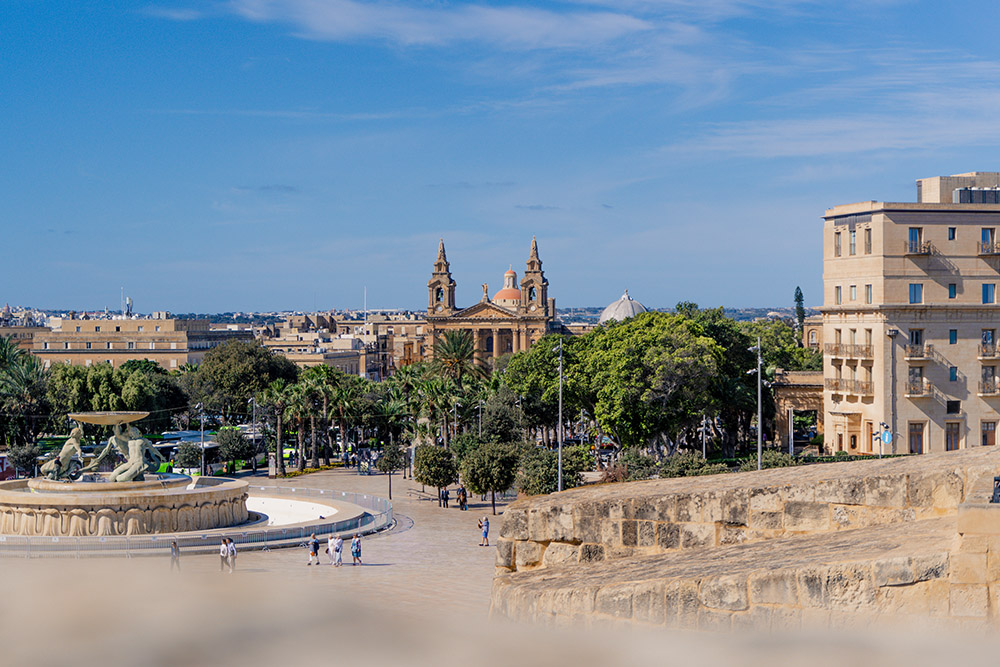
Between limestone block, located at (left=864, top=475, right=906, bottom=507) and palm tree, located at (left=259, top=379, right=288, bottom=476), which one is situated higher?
limestone block, located at (left=864, top=475, right=906, bottom=507)

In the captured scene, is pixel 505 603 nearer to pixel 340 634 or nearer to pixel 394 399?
pixel 340 634

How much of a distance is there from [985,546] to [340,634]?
3.44 meters

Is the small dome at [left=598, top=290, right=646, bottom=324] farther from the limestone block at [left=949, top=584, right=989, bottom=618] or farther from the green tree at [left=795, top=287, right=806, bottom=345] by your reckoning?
the limestone block at [left=949, top=584, right=989, bottom=618]

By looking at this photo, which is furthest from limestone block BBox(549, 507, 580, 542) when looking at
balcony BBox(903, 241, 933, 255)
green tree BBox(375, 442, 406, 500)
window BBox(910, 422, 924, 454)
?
window BBox(910, 422, 924, 454)

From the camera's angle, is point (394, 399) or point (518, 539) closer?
point (518, 539)

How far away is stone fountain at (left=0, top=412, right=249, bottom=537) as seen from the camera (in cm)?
3033

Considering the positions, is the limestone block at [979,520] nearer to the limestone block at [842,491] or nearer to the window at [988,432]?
the limestone block at [842,491]

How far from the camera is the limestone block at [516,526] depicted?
30.0 feet

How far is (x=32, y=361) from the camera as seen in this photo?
6688 cm

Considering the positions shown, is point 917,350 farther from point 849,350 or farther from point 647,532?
point 647,532

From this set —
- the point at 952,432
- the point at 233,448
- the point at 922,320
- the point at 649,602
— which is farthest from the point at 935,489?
the point at 233,448

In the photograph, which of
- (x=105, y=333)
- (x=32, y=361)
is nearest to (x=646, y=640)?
(x=32, y=361)

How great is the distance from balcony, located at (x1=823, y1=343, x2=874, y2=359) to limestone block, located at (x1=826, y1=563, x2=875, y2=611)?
38790 millimetres

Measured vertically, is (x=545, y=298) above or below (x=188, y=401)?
above
